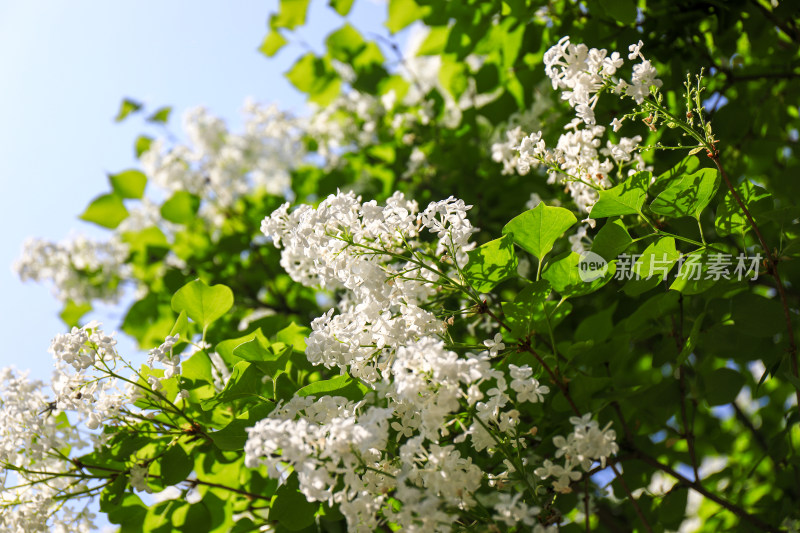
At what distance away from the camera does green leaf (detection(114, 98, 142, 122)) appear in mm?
3111

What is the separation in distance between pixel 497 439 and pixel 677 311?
604 millimetres

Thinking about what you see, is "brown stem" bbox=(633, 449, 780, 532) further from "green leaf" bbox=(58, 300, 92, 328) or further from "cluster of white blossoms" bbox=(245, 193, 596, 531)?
"green leaf" bbox=(58, 300, 92, 328)

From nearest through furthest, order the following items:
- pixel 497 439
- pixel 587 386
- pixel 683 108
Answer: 1. pixel 497 439
2. pixel 587 386
3. pixel 683 108

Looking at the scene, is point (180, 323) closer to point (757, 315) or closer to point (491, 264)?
point (491, 264)

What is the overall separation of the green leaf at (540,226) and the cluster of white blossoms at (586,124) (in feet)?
0.33

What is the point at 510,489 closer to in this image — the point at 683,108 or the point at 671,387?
the point at 671,387

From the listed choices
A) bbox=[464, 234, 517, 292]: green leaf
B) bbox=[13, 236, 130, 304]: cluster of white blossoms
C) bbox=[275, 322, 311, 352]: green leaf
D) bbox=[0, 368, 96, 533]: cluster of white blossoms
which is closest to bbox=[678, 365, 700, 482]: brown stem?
bbox=[464, 234, 517, 292]: green leaf

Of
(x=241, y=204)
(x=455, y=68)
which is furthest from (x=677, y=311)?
(x=241, y=204)

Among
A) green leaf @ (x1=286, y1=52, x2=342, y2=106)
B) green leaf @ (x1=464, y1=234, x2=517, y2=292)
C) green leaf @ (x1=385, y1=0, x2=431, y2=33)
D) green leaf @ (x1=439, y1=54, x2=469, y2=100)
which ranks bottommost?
green leaf @ (x1=464, y1=234, x2=517, y2=292)

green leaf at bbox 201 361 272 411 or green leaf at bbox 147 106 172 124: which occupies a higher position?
green leaf at bbox 147 106 172 124

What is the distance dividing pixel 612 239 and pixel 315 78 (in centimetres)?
184

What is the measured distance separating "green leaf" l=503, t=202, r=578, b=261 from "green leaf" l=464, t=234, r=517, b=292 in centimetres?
3

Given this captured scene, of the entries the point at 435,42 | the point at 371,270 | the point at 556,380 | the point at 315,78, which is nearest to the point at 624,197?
the point at 556,380

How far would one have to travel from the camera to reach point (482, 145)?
2342 millimetres
